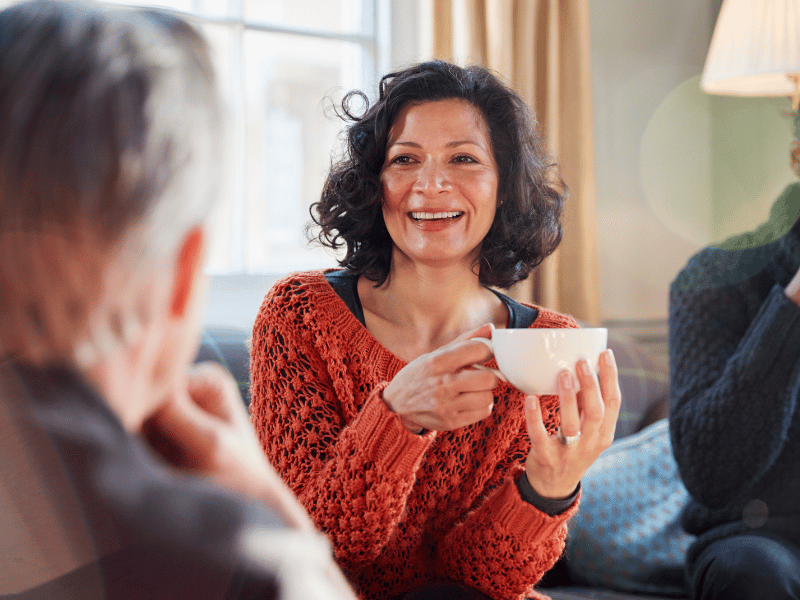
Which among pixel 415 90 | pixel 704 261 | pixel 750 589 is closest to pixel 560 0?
pixel 704 261

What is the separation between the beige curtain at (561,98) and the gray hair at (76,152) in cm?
141

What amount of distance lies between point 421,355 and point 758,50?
36.9 inches

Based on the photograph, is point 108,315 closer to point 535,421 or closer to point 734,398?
point 535,421

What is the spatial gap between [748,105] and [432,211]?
5.42 feet

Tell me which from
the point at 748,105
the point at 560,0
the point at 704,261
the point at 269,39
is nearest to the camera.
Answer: the point at 704,261

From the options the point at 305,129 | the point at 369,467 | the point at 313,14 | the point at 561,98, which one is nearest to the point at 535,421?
the point at 369,467

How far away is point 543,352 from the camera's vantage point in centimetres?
48

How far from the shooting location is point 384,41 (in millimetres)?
1582

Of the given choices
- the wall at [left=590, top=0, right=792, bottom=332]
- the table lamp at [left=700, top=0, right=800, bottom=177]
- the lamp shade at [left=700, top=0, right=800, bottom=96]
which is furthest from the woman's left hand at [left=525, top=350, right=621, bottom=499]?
the wall at [left=590, top=0, right=792, bottom=332]

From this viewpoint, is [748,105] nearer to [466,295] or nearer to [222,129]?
[466,295]

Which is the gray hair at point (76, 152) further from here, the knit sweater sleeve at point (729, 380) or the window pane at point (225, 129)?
the knit sweater sleeve at point (729, 380)

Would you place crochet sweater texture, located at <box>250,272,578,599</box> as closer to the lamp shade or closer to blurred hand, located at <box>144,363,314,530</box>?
blurred hand, located at <box>144,363,314,530</box>

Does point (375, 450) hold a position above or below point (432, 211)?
A: below

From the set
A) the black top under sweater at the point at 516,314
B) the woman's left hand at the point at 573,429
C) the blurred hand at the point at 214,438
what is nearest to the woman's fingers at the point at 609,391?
the woman's left hand at the point at 573,429
